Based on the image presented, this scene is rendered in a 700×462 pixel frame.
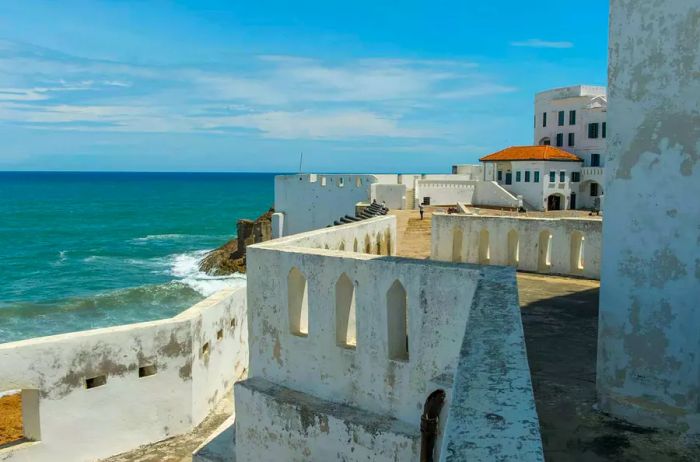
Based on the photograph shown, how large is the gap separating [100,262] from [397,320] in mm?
52208

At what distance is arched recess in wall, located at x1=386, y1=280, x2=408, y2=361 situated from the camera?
773cm

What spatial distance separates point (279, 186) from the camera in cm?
4306

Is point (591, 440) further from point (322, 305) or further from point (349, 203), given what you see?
point (349, 203)

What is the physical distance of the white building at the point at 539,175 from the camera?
146 ft

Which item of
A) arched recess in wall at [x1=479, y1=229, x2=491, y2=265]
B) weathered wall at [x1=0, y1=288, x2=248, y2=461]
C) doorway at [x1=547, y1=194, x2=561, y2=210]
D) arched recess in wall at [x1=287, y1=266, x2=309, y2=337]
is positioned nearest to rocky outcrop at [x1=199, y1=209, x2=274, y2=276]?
doorway at [x1=547, y1=194, x2=561, y2=210]

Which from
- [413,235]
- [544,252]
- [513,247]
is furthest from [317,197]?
[544,252]

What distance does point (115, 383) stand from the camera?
38.0 ft

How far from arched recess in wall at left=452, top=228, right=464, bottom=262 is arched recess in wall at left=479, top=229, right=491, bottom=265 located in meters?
0.43

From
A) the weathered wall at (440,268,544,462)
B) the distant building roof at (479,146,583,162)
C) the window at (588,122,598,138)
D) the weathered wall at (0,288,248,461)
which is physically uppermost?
the window at (588,122,598,138)

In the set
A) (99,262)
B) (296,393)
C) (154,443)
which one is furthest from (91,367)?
(99,262)

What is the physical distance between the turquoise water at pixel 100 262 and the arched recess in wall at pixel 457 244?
76.0 feet

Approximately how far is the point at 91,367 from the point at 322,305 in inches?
207

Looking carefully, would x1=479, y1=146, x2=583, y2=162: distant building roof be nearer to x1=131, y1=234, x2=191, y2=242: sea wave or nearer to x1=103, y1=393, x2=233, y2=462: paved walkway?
x1=103, y1=393, x2=233, y2=462: paved walkway

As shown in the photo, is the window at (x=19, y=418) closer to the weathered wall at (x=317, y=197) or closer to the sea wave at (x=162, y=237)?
the weathered wall at (x=317, y=197)
